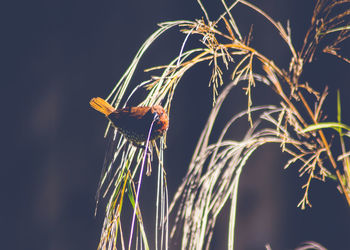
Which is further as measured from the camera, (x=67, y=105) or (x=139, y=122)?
(x=67, y=105)

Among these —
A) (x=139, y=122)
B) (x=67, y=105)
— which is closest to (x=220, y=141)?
(x=139, y=122)

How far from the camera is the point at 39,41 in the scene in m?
1.32

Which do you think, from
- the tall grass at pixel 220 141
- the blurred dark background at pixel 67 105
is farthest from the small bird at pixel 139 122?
the blurred dark background at pixel 67 105

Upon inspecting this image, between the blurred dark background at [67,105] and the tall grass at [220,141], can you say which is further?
the blurred dark background at [67,105]

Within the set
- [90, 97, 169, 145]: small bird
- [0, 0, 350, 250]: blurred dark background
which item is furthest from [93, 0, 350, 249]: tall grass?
[0, 0, 350, 250]: blurred dark background

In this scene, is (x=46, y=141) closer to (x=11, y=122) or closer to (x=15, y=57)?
(x=11, y=122)

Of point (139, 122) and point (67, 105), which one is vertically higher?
point (67, 105)

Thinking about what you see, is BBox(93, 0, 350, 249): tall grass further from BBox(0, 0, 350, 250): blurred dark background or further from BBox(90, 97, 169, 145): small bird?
BBox(0, 0, 350, 250): blurred dark background

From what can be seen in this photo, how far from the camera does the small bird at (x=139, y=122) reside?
53 cm

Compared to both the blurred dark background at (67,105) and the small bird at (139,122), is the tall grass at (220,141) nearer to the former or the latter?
the small bird at (139,122)

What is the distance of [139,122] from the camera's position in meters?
0.53

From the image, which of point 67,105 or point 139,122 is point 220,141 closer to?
point 139,122

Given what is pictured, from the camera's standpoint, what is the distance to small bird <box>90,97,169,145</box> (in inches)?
20.7

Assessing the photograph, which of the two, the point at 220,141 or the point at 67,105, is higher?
the point at 67,105
